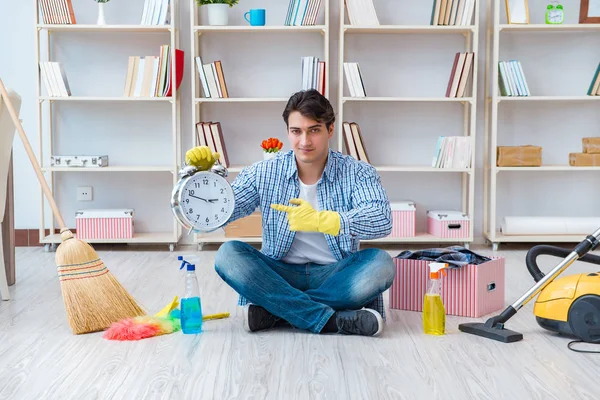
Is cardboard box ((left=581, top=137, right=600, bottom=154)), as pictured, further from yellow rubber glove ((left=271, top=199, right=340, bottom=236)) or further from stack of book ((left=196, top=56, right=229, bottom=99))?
yellow rubber glove ((left=271, top=199, right=340, bottom=236))

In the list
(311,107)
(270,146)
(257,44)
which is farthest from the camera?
(257,44)

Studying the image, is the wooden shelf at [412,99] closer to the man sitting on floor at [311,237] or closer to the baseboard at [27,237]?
the man sitting on floor at [311,237]

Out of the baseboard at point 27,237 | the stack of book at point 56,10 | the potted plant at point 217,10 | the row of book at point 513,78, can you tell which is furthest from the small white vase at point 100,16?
the row of book at point 513,78

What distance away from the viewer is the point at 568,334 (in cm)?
282

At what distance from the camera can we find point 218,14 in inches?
190

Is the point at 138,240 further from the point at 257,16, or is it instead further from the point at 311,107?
the point at 311,107

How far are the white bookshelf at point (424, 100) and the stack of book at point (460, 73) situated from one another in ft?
0.13

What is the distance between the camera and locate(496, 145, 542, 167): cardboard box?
487cm

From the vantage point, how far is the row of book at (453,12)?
4.81 metres

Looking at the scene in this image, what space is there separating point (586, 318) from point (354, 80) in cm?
248

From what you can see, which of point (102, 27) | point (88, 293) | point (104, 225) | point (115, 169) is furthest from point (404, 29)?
point (88, 293)

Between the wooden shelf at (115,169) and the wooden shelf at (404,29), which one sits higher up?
the wooden shelf at (404,29)

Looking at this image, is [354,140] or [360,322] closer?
[360,322]

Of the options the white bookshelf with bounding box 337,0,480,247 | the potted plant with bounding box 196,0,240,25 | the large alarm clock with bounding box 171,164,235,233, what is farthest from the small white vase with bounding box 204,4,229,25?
the large alarm clock with bounding box 171,164,235,233
